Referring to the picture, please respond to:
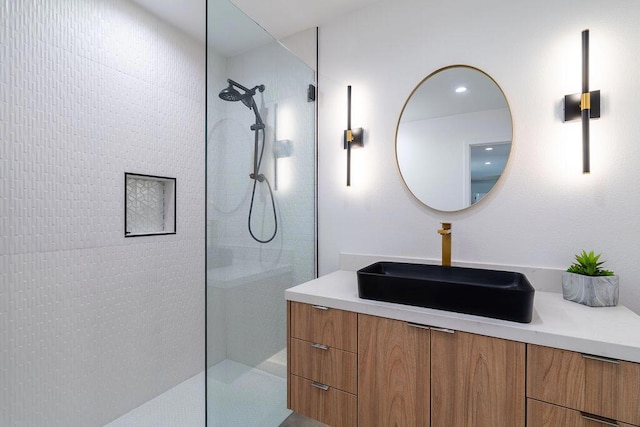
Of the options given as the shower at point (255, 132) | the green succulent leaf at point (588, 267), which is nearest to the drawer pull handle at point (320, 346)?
the shower at point (255, 132)

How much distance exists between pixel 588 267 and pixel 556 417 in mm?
657

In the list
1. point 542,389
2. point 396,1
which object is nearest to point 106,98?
point 396,1

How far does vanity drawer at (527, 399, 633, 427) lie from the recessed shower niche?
225cm

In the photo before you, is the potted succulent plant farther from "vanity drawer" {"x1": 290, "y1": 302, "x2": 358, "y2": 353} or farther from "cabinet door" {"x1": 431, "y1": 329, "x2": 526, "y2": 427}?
"vanity drawer" {"x1": 290, "y1": 302, "x2": 358, "y2": 353}

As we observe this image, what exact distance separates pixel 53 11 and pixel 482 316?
2.56 m

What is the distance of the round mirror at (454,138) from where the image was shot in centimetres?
161

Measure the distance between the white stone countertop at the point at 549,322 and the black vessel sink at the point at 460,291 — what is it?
0.03 meters

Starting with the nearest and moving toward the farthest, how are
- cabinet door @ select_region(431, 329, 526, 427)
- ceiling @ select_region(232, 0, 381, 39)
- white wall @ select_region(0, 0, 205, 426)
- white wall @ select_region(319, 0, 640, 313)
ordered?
1. cabinet door @ select_region(431, 329, 526, 427)
2. white wall @ select_region(319, 0, 640, 313)
3. white wall @ select_region(0, 0, 205, 426)
4. ceiling @ select_region(232, 0, 381, 39)

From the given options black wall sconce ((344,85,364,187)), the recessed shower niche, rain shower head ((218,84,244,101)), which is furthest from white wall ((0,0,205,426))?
black wall sconce ((344,85,364,187))

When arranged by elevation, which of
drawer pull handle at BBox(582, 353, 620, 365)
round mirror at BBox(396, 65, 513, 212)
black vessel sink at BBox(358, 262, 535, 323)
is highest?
round mirror at BBox(396, 65, 513, 212)

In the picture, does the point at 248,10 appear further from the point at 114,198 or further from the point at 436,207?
the point at 436,207

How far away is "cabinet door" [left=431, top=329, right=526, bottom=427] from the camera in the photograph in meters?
1.05

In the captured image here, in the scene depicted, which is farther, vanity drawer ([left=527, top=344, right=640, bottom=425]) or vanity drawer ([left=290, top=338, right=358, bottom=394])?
vanity drawer ([left=290, top=338, right=358, bottom=394])

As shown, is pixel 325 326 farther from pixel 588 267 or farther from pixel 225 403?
pixel 588 267
